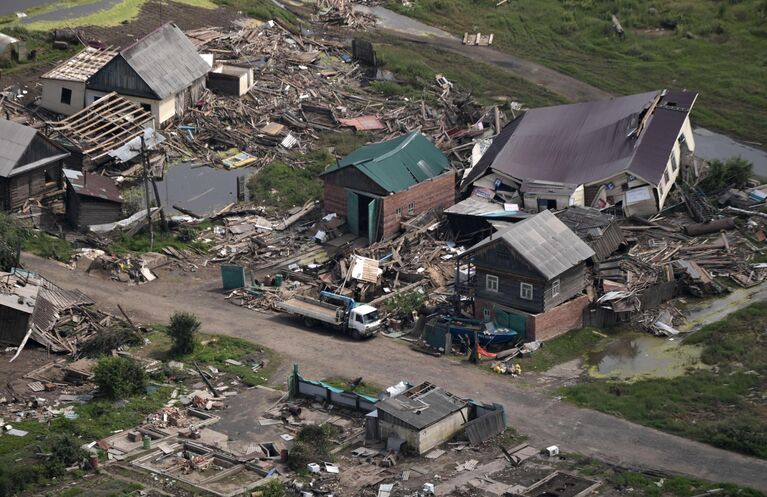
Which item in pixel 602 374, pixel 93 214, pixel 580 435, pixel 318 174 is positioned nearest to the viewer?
pixel 580 435

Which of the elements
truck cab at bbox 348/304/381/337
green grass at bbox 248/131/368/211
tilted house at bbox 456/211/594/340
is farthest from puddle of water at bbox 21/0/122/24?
tilted house at bbox 456/211/594/340

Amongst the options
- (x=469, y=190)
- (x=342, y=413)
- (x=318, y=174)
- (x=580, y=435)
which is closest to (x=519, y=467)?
(x=580, y=435)

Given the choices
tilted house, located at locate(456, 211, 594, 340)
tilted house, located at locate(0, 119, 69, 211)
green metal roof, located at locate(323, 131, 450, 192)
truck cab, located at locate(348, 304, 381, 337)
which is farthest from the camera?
green metal roof, located at locate(323, 131, 450, 192)

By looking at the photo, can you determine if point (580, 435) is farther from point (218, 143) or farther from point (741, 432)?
point (218, 143)

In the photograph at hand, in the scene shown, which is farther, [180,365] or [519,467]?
[180,365]

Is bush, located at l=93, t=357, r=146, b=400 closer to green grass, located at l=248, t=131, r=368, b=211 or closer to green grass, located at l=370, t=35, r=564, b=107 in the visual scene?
green grass, located at l=248, t=131, r=368, b=211

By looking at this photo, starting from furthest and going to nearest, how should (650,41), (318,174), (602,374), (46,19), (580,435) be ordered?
(650,41)
(46,19)
(318,174)
(602,374)
(580,435)

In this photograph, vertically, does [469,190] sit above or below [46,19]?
below

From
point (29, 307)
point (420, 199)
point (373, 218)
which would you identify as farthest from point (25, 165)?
point (420, 199)
